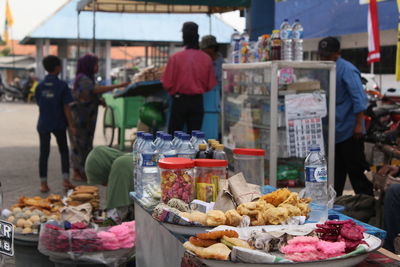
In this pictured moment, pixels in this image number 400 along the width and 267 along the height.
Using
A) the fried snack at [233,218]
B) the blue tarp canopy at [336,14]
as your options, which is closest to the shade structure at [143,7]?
the blue tarp canopy at [336,14]

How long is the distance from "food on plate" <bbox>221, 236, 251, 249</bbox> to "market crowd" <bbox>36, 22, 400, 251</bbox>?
2138 millimetres

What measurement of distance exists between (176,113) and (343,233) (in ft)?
17.8

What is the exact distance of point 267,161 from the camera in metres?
6.01

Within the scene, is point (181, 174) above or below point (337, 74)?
below

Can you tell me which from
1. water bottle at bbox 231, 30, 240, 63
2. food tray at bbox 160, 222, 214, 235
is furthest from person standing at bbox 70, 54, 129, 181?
food tray at bbox 160, 222, 214, 235

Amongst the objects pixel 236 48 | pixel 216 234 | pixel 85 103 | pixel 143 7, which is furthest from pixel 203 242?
pixel 143 7

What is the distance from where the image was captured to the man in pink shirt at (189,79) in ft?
24.9

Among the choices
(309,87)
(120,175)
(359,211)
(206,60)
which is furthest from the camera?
(206,60)

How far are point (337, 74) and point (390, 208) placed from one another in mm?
2235

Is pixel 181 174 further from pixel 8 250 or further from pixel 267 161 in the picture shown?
pixel 267 161

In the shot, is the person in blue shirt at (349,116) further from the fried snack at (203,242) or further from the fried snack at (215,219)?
the fried snack at (203,242)

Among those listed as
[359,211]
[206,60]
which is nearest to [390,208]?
[359,211]

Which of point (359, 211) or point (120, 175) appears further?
point (359, 211)

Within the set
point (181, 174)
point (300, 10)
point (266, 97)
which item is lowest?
point (181, 174)
